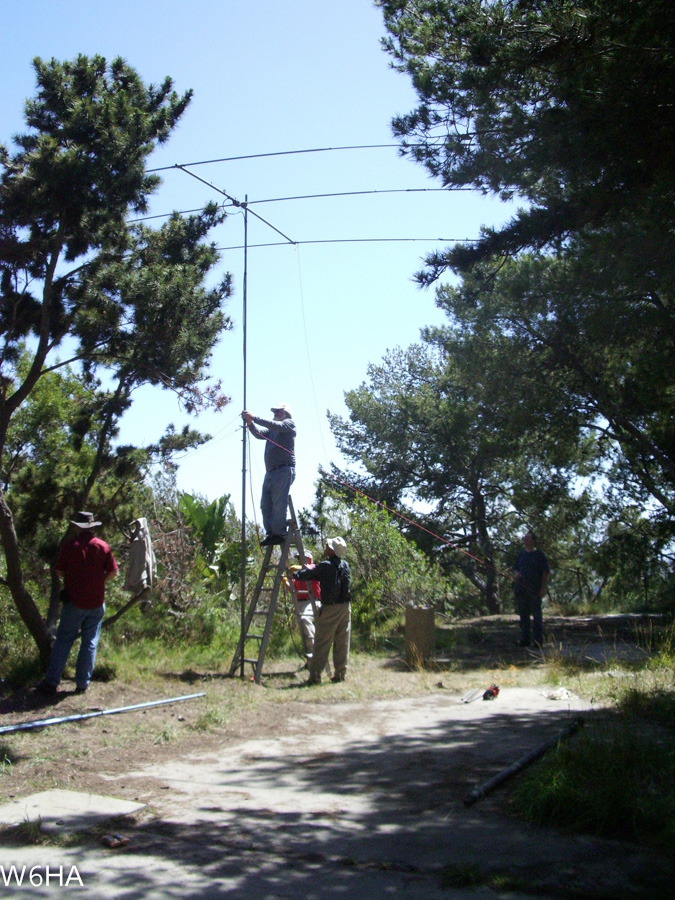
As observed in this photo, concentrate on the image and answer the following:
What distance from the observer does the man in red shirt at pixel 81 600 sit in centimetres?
805

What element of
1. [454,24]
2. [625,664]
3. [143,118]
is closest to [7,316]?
[143,118]

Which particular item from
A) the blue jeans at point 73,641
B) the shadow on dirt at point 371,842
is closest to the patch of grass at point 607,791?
the shadow on dirt at point 371,842

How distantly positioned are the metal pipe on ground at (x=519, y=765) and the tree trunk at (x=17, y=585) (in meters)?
5.14

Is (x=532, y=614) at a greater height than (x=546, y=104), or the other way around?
(x=546, y=104)

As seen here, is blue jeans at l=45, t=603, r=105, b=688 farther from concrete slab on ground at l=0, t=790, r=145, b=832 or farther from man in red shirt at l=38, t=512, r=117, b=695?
concrete slab on ground at l=0, t=790, r=145, b=832

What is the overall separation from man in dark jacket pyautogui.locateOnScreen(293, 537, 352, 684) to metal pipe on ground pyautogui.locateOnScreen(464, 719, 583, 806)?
145 inches

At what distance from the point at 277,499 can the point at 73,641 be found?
2959mm

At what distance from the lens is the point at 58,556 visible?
27.3 feet

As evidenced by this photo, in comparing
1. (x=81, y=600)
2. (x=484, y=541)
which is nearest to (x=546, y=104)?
(x=81, y=600)

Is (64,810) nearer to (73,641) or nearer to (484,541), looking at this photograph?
(73,641)

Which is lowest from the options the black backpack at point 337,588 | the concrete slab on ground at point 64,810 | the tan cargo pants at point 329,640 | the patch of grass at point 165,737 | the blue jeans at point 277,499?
the concrete slab on ground at point 64,810

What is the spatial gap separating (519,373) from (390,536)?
14.8ft

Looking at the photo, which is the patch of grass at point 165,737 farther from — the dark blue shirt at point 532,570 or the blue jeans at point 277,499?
the dark blue shirt at point 532,570

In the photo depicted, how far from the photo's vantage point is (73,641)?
8.12 meters
